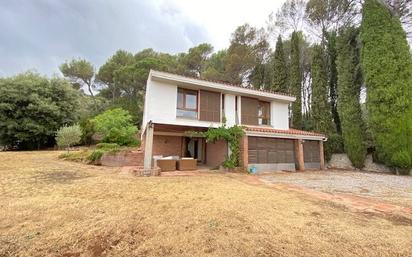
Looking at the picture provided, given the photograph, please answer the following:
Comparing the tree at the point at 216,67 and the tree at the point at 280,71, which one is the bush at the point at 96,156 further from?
the tree at the point at 280,71

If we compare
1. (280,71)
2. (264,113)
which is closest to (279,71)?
(280,71)

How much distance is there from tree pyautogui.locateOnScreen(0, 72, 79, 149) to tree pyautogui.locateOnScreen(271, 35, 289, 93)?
22434 mm

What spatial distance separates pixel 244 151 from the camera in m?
12.4

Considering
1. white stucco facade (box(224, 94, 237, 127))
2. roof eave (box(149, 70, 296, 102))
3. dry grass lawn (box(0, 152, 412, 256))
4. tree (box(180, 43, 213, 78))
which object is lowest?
dry grass lawn (box(0, 152, 412, 256))

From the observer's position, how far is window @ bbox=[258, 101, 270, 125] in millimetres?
15359

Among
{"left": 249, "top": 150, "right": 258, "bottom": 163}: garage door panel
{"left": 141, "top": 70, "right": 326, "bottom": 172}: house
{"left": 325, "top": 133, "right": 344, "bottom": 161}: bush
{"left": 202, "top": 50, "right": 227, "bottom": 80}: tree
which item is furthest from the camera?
{"left": 202, "top": 50, "right": 227, "bottom": 80}: tree

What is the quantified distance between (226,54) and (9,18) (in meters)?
20.2

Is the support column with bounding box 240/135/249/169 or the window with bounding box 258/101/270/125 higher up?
the window with bounding box 258/101/270/125

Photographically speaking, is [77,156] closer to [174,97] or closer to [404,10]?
[174,97]

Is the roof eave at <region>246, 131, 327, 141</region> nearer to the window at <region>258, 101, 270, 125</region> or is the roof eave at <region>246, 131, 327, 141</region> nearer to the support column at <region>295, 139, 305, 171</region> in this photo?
the support column at <region>295, 139, 305, 171</region>

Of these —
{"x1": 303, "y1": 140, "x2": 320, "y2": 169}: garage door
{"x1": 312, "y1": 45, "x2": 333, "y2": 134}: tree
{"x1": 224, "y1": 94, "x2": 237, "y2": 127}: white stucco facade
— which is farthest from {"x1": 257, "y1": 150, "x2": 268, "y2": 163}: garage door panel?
{"x1": 312, "y1": 45, "x2": 333, "y2": 134}: tree

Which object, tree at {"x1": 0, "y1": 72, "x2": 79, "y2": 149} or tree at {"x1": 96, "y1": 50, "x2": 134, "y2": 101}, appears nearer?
tree at {"x1": 0, "y1": 72, "x2": 79, "y2": 149}

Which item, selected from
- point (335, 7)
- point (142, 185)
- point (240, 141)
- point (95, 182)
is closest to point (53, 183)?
point (95, 182)

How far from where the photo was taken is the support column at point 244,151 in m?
12.3
